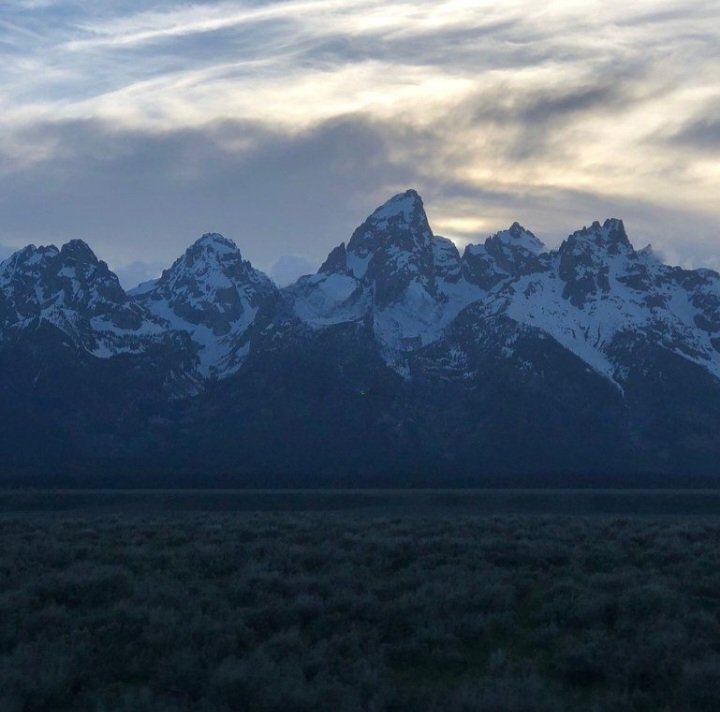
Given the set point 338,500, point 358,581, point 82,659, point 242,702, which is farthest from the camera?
point 338,500

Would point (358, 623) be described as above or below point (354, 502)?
above

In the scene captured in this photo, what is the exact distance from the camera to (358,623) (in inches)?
876

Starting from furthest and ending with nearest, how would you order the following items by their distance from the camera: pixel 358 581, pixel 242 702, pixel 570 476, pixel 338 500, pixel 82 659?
pixel 570 476, pixel 338 500, pixel 358 581, pixel 82 659, pixel 242 702

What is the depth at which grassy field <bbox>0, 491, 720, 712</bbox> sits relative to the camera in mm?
17906

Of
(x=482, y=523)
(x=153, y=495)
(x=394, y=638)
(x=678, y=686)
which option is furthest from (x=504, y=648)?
(x=153, y=495)

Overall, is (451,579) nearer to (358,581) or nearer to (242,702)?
(358,581)

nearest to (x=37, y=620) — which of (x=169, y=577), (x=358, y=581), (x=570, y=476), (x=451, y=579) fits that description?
(x=169, y=577)

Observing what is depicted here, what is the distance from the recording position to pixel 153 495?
103 metres

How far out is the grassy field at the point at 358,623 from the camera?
17.9m

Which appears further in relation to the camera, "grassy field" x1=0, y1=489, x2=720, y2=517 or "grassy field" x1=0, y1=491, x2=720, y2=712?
"grassy field" x1=0, y1=489, x2=720, y2=517

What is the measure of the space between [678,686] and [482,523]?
75.5 feet

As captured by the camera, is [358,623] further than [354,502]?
No

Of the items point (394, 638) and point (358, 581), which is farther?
point (358, 581)

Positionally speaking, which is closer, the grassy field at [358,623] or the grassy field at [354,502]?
the grassy field at [358,623]
